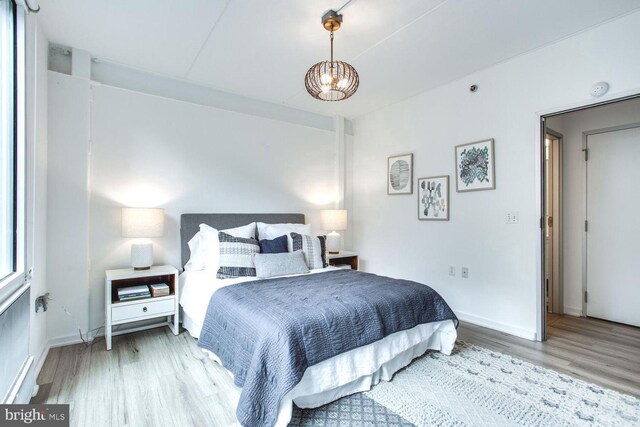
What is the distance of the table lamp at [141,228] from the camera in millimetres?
2869

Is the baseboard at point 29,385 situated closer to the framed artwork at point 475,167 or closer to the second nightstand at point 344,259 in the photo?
the second nightstand at point 344,259

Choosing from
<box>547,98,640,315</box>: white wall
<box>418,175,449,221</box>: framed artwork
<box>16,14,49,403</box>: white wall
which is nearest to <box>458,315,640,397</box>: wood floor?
<box>547,98,640,315</box>: white wall

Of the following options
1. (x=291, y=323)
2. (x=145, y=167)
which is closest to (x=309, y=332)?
(x=291, y=323)

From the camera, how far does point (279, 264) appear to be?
2918 mm

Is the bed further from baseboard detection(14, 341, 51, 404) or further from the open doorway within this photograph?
the open doorway

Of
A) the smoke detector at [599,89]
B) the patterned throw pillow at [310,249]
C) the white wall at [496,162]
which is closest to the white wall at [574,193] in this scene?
the white wall at [496,162]

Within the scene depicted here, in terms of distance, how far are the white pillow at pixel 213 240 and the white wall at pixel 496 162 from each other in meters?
1.97

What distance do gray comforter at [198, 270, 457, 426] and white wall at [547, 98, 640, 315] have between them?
2.27 metres

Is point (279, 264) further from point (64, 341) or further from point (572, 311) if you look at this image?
point (572, 311)

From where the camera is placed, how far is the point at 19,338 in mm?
1757

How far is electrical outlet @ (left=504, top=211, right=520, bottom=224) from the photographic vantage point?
3.03 meters

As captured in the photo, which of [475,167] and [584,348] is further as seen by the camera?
[475,167]

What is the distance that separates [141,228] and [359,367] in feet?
7.39


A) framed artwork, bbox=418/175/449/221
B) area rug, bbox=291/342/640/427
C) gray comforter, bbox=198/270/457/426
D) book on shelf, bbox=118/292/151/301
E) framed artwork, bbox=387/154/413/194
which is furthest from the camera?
framed artwork, bbox=387/154/413/194
